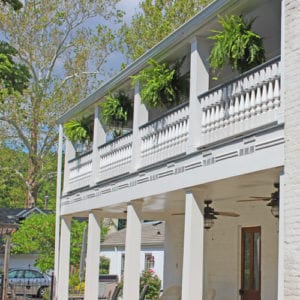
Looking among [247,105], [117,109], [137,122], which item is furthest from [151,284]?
[247,105]

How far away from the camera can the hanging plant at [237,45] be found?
1034cm

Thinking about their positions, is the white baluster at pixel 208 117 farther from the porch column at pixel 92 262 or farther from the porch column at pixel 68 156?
the porch column at pixel 68 156

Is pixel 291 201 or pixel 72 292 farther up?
pixel 291 201

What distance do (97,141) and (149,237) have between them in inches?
709

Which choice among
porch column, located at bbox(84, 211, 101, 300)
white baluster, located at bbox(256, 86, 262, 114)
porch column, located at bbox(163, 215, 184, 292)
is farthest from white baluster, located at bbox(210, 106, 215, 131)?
porch column, located at bbox(163, 215, 184, 292)

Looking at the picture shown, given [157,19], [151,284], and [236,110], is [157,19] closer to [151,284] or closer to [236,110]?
[151,284]

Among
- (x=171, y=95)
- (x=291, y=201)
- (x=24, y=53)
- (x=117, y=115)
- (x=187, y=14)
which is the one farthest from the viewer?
(x=24, y=53)

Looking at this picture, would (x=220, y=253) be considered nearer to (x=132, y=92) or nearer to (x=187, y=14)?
(x=132, y=92)

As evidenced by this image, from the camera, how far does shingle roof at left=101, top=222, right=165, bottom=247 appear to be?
111 ft

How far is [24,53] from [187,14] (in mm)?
10555

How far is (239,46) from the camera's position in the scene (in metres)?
10.4

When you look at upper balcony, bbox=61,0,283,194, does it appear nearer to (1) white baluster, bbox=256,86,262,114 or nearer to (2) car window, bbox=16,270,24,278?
(1) white baluster, bbox=256,86,262,114

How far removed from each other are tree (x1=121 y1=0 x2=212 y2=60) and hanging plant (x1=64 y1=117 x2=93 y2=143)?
1597cm

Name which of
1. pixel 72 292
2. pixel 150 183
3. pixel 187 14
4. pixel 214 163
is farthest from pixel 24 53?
pixel 214 163
